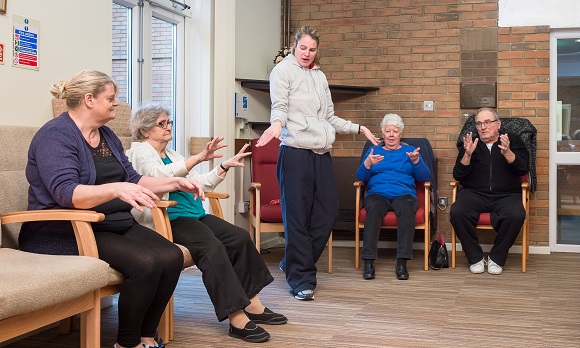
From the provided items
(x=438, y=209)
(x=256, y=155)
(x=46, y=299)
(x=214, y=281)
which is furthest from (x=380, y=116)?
(x=46, y=299)

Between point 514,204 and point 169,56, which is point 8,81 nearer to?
point 169,56

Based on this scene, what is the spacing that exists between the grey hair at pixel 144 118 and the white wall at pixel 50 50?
445 millimetres

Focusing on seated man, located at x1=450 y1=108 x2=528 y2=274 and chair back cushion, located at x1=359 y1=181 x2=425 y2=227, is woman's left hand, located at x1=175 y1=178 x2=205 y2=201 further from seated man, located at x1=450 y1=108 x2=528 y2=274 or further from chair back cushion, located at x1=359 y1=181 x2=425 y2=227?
seated man, located at x1=450 y1=108 x2=528 y2=274

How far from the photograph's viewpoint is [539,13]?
6164 millimetres

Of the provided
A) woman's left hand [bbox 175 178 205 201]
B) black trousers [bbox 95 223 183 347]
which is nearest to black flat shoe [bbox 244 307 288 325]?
black trousers [bbox 95 223 183 347]

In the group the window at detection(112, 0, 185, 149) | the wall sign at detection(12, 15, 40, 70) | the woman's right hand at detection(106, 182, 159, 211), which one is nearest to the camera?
the woman's right hand at detection(106, 182, 159, 211)

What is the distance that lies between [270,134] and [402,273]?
169cm

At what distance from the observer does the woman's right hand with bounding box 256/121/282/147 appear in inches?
148

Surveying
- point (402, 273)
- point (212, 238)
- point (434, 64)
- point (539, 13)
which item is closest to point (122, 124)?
point (212, 238)

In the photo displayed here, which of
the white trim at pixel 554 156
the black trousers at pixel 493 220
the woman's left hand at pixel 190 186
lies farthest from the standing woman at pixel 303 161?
the white trim at pixel 554 156

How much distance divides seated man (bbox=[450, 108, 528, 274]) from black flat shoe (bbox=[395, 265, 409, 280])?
0.58 meters

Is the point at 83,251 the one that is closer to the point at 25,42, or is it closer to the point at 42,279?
the point at 42,279

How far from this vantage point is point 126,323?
285 centimetres

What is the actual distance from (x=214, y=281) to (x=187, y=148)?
232cm
